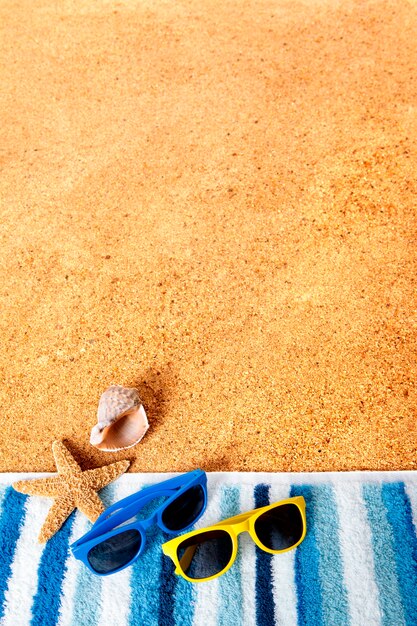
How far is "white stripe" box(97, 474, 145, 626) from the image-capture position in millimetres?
1777

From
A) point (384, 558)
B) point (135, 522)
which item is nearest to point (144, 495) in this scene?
point (135, 522)

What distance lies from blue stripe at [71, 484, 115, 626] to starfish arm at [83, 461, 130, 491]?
0.89ft

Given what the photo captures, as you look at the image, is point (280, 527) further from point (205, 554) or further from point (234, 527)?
point (205, 554)

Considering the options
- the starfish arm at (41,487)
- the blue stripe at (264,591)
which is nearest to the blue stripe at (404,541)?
the blue stripe at (264,591)

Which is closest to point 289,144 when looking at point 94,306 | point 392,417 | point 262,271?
point 262,271

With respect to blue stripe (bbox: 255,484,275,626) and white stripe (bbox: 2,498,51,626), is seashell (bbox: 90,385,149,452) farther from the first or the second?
blue stripe (bbox: 255,484,275,626)

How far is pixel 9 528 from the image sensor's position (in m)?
1.95

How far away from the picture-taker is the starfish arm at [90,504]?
1.92 m

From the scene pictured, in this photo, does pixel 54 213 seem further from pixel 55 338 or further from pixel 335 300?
pixel 335 300

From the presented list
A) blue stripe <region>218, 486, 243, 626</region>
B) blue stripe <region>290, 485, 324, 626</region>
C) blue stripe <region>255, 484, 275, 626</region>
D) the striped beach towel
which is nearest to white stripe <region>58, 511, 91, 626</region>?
the striped beach towel

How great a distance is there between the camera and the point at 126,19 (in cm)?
391

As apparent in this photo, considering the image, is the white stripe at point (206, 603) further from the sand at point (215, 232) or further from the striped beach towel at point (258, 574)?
the sand at point (215, 232)

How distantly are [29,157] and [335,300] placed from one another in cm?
193

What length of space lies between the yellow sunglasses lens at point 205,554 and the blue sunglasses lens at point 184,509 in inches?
3.6
